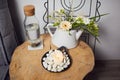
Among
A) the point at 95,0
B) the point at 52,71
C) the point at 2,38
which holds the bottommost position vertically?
the point at 52,71

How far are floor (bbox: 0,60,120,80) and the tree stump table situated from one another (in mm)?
623

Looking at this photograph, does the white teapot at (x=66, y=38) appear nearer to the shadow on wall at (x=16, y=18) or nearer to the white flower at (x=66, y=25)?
the white flower at (x=66, y=25)

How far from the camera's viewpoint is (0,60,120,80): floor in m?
1.92

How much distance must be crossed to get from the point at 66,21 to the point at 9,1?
586 mm

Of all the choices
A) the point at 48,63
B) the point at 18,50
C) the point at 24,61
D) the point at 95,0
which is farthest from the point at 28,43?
the point at 95,0

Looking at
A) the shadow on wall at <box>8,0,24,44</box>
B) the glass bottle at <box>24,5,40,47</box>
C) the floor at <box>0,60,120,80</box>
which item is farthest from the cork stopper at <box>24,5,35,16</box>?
the floor at <box>0,60,120,80</box>

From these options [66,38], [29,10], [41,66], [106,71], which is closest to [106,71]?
[106,71]

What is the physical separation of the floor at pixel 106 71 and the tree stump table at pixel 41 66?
0.62 meters

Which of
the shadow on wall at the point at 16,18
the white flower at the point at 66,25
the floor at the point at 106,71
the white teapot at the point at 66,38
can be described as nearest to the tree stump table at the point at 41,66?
the white teapot at the point at 66,38

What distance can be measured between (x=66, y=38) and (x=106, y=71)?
883 millimetres

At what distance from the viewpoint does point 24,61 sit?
1271 millimetres

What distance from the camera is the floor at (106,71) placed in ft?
6.30

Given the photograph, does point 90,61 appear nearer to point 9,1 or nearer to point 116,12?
point 116,12

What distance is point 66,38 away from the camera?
1321mm
